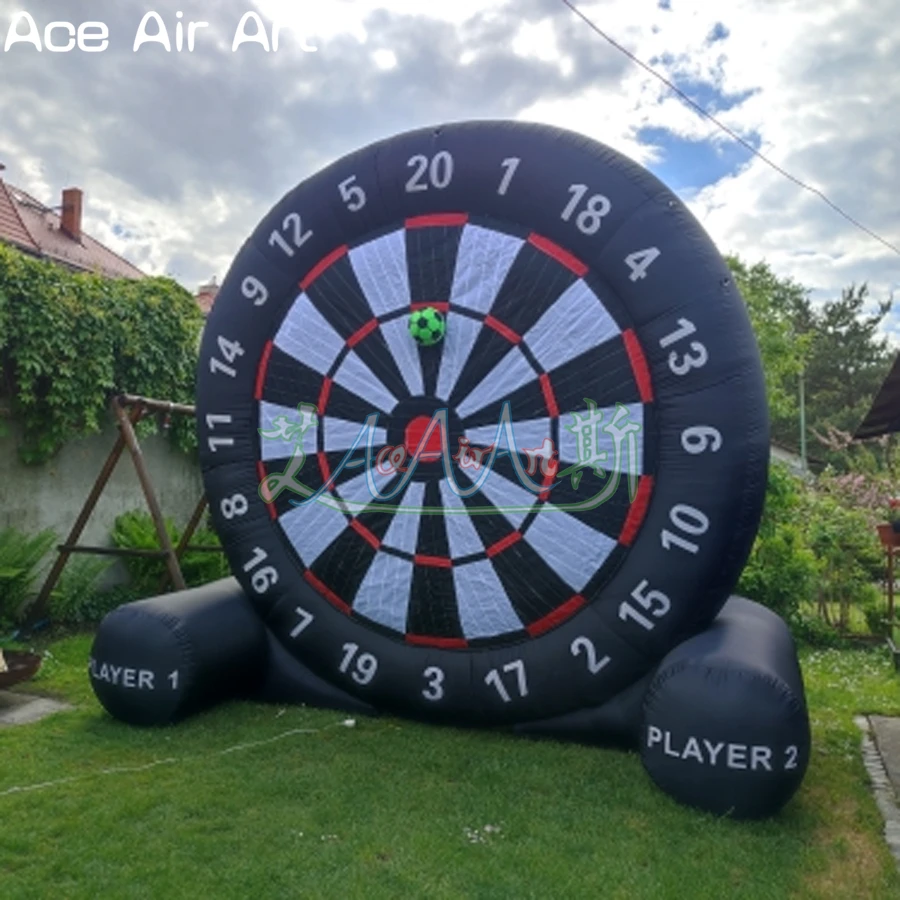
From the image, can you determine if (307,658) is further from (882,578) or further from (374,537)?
(882,578)

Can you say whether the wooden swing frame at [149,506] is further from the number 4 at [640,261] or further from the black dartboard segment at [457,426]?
the number 4 at [640,261]

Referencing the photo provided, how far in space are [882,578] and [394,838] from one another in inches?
276

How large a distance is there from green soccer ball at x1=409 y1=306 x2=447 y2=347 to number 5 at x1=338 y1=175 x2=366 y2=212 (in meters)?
0.60

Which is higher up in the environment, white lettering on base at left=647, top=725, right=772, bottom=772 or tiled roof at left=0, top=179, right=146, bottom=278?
tiled roof at left=0, top=179, right=146, bottom=278

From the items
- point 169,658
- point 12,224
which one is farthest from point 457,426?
point 12,224

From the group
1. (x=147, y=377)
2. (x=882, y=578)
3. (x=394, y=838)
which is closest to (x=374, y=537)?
(x=394, y=838)

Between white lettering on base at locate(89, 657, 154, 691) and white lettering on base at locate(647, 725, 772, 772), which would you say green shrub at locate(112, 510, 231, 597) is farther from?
white lettering on base at locate(647, 725, 772, 772)

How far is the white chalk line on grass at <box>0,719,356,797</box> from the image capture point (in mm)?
3168

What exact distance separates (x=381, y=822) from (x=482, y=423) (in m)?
1.66

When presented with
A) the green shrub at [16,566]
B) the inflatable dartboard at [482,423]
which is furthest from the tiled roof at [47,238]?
the inflatable dartboard at [482,423]

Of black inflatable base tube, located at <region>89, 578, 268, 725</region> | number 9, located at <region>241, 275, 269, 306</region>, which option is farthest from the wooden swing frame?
number 9, located at <region>241, 275, 269, 306</region>

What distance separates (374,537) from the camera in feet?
13.1

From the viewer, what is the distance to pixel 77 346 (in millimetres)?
6336

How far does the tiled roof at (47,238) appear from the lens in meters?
12.5
